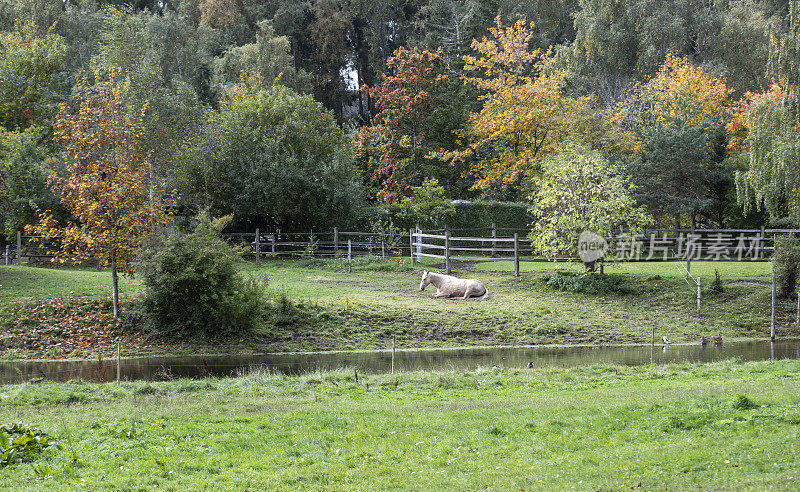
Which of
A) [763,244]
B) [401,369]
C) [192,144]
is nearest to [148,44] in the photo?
[192,144]

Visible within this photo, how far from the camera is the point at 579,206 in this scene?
22.9 m

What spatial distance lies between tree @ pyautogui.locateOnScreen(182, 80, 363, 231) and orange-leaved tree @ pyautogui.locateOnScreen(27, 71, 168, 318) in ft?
35.8

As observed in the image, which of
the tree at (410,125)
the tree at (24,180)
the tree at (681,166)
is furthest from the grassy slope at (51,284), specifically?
the tree at (681,166)

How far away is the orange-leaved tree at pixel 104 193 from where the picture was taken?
18.1 metres

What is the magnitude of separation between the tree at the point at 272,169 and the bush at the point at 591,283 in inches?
461

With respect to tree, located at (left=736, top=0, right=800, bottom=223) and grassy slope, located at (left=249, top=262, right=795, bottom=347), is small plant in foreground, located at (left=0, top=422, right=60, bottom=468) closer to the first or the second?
grassy slope, located at (left=249, top=262, right=795, bottom=347)

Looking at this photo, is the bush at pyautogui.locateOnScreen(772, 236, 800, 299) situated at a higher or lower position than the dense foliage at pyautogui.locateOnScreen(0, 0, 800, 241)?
lower

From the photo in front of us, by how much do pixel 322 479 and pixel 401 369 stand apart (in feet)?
24.9

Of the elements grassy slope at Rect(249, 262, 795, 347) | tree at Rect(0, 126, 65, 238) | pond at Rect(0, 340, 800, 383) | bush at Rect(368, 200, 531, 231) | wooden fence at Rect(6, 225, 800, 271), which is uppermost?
tree at Rect(0, 126, 65, 238)

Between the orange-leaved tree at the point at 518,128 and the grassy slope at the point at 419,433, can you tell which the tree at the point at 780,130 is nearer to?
the grassy slope at the point at 419,433

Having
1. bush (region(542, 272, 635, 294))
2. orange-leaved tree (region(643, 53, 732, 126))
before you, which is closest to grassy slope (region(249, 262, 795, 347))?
bush (region(542, 272, 635, 294))

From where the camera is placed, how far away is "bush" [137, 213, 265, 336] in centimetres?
1683

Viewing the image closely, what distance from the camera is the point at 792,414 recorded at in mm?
7762

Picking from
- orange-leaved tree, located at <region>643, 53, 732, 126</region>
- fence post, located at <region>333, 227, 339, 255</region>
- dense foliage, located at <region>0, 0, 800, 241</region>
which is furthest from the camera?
orange-leaved tree, located at <region>643, 53, 732, 126</region>
